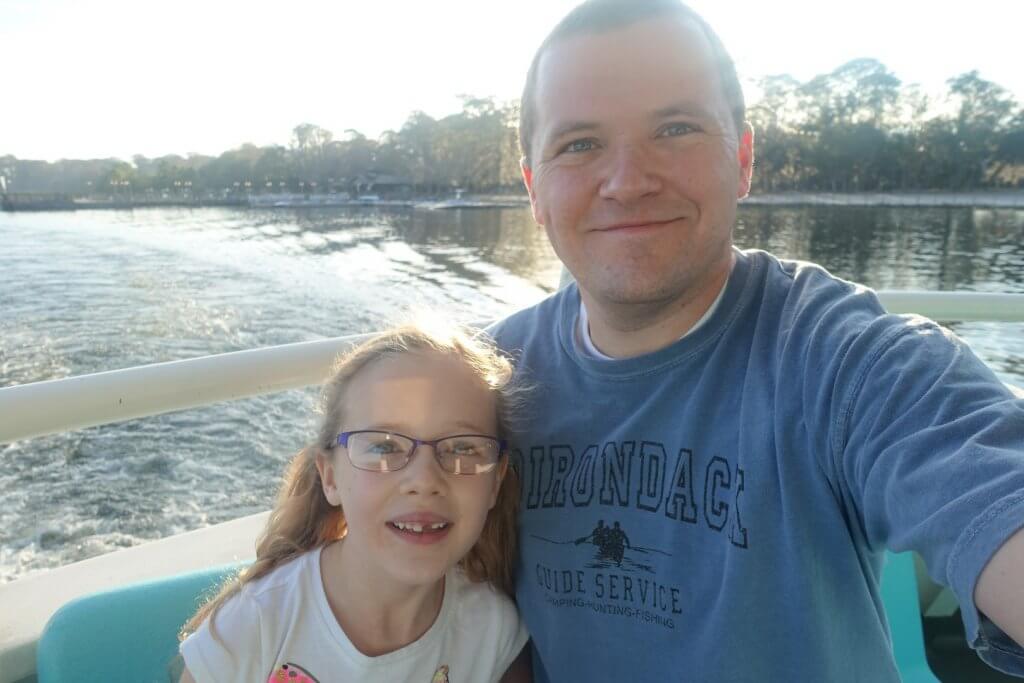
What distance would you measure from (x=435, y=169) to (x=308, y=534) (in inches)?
2235

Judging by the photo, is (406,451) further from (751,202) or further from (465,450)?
(751,202)

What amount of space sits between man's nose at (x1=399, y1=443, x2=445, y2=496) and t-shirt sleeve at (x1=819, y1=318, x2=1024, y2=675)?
487 mm

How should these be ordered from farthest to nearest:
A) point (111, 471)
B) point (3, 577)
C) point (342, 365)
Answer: point (111, 471) → point (3, 577) → point (342, 365)

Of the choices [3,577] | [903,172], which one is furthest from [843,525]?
[903,172]

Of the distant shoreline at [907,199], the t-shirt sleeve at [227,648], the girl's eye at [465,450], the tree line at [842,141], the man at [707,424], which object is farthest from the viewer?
the tree line at [842,141]

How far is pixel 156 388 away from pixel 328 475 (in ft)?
1.19

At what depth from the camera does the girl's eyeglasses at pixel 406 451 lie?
990 millimetres

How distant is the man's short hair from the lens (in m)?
1.04

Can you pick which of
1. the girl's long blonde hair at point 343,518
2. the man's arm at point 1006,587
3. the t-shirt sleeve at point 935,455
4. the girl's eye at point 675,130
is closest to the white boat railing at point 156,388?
the girl's long blonde hair at point 343,518

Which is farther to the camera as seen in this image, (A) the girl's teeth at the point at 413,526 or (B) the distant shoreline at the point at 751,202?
(B) the distant shoreline at the point at 751,202

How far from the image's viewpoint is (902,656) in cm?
144

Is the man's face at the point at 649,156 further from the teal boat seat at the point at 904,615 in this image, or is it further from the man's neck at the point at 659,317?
the teal boat seat at the point at 904,615

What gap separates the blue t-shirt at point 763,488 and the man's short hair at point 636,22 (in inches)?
9.4

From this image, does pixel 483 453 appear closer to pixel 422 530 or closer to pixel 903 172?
pixel 422 530
